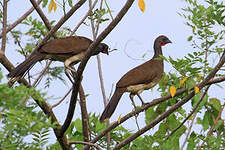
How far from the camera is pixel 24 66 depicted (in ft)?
11.2

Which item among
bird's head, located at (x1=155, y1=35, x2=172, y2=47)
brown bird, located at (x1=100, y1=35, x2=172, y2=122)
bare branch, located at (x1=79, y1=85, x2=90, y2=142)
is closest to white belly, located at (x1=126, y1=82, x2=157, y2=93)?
brown bird, located at (x1=100, y1=35, x2=172, y2=122)

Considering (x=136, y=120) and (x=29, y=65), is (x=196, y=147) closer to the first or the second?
(x=136, y=120)

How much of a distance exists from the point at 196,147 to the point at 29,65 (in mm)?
1584

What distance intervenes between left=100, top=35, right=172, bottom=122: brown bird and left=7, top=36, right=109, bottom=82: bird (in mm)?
393

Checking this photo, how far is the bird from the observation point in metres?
Result: 3.53

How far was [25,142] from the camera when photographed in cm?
203

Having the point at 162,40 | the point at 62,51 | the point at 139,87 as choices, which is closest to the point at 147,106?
the point at 139,87

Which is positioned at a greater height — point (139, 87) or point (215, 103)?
point (139, 87)

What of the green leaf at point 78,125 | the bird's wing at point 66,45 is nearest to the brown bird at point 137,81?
the green leaf at point 78,125

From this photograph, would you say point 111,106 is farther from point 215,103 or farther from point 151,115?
point 215,103

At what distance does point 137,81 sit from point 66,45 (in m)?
0.74

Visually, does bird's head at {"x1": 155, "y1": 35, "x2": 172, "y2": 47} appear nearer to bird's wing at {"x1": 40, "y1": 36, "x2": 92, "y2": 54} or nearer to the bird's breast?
the bird's breast

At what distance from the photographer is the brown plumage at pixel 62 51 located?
3.55 meters

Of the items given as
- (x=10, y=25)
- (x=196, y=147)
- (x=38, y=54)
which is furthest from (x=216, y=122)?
(x=10, y=25)
